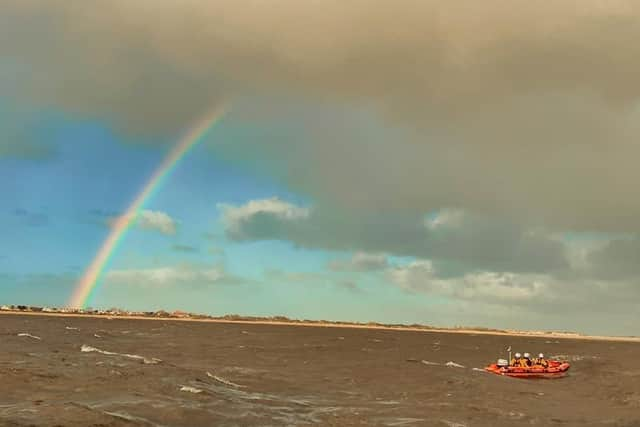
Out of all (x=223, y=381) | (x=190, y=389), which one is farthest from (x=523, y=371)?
(x=190, y=389)

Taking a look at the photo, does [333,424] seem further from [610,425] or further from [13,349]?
[13,349]

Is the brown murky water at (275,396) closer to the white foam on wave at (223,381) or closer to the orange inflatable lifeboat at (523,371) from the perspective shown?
the white foam on wave at (223,381)

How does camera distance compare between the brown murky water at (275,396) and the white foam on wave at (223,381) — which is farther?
the white foam on wave at (223,381)

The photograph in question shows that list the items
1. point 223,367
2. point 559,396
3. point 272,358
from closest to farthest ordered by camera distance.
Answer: point 559,396 → point 223,367 → point 272,358

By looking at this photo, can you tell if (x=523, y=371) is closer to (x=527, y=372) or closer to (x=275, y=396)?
(x=527, y=372)

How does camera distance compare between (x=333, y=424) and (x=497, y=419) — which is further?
(x=497, y=419)

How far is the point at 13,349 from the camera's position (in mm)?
71250

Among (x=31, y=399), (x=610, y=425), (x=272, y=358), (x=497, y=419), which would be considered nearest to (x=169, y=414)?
(x=31, y=399)

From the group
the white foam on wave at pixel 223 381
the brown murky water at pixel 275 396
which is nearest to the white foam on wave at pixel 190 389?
the brown murky water at pixel 275 396

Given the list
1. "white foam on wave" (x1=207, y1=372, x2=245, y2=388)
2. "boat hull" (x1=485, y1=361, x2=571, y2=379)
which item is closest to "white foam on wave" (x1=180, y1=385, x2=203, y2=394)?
"white foam on wave" (x1=207, y1=372, x2=245, y2=388)

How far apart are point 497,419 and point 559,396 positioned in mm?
21619

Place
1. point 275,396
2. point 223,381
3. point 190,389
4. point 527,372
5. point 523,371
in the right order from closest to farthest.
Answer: point 190,389
point 275,396
point 223,381
point 523,371
point 527,372

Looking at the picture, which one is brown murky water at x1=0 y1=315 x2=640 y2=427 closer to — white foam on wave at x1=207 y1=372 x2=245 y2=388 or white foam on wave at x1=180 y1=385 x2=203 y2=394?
white foam on wave at x1=180 y1=385 x2=203 y2=394

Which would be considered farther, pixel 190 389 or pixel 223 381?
pixel 223 381
